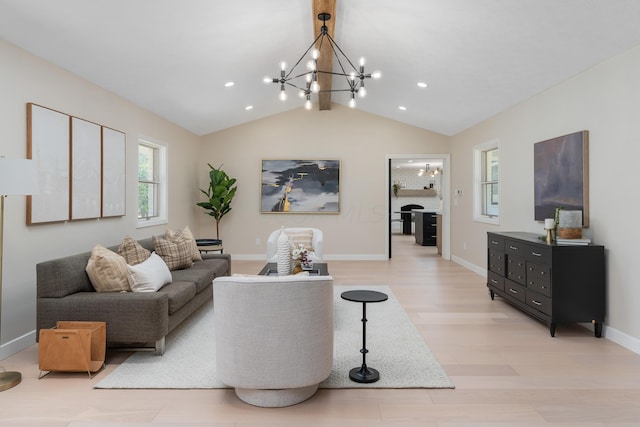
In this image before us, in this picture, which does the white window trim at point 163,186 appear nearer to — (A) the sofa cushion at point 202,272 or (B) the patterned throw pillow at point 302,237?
(A) the sofa cushion at point 202,272

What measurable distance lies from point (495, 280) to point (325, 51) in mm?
3401

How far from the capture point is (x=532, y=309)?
3.98 m

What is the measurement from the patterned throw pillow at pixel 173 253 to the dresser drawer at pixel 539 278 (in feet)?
11.7

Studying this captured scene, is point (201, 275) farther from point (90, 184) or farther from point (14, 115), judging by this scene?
point (14, 115)

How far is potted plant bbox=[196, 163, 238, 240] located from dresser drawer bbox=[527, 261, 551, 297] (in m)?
5.16

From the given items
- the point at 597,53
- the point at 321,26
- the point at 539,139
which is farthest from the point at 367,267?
A: the point at 597,53

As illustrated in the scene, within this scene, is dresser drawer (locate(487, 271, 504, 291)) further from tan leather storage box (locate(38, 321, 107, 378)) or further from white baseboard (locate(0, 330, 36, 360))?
white baseboard (locate(0, 330, 36, 360))

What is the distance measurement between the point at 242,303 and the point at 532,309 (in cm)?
302

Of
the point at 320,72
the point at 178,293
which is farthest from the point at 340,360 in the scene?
the point at 320,72

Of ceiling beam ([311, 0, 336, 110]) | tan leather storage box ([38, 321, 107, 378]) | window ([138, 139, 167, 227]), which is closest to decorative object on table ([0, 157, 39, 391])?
tan leather storage box ([38, 321, 107, 378])

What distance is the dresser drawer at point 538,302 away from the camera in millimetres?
3703

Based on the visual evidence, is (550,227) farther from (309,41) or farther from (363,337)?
(309,41)

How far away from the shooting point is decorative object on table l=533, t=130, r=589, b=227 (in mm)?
3879

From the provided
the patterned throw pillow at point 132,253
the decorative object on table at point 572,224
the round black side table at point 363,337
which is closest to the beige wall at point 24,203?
the patterned throw pillow at point 132,253
